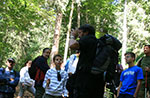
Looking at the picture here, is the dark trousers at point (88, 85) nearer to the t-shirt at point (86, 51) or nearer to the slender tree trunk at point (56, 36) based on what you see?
the t-shirt at point (86, 51)

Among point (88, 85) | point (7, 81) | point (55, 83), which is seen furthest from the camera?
point (7, 81)

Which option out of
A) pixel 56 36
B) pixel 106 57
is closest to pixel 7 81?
pixel 106 57

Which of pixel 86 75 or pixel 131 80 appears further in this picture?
pixel 131 80

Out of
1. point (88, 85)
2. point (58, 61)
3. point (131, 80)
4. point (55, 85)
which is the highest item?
point (58, 61)

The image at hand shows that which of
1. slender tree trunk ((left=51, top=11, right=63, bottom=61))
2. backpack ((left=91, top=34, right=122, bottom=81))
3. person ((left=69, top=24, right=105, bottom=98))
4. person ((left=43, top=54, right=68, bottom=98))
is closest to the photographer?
backpack ((left=91, top=34, right=122, bottom=81))

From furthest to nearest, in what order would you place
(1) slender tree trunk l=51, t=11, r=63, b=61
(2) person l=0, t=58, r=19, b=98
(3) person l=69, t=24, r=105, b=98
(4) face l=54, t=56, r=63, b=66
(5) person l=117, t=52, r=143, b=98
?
(1) slender tree trunk l=51, t=11, r=63, b=61 < (2) person l=0, t=58, r=19, b=98 < (4) face l=54, t=56, r=63, b=66 < (5) person l=117, t=52, r=143, b=98 < (3) person l=69, t=24, r=105, b=98

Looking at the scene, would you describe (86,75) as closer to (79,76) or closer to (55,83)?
(79,76)

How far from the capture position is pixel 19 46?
22.4 meters

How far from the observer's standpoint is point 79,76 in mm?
3574

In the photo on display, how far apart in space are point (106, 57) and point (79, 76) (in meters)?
0.59

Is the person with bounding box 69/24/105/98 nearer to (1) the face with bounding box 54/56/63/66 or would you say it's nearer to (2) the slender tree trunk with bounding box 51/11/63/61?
(1) the face with bounding box 54/56/63/66

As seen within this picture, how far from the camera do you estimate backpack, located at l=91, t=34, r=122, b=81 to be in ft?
10.9

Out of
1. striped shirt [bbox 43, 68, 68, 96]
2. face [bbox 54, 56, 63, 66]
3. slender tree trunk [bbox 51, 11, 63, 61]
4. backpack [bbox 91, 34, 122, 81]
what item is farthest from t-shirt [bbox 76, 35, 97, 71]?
slender tree trunk [bbox 51, 11, 63, 61]

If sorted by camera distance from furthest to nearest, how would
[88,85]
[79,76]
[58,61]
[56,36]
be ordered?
1. [56,36]
2. [58,61]
3. [79,76]
4. [88,85]
